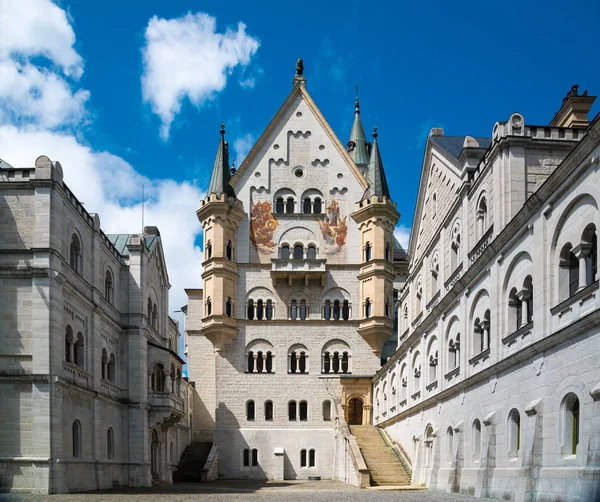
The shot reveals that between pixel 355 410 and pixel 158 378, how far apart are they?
1884 cm

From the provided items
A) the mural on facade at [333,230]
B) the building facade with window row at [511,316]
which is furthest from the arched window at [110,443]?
the mural on facade at [333,230]

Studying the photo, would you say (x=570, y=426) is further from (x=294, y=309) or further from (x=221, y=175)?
(x=221, y=175)

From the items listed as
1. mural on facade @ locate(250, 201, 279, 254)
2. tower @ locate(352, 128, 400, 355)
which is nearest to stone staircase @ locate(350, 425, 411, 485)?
tower @ locate(352, 128, 400, 355)

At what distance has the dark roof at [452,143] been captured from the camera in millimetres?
38750

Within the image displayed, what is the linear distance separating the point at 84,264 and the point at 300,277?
90.7 feet

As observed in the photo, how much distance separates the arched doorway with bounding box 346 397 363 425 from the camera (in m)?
65.3

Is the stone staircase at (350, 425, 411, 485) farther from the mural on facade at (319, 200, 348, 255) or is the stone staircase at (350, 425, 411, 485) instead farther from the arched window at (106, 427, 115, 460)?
the mural on facade at (319, 200, 348, 255)

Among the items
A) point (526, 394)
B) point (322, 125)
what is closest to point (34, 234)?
point (526, 394)

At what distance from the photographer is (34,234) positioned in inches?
1371

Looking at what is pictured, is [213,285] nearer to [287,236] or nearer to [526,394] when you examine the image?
[287,236]

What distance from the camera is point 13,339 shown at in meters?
34.2

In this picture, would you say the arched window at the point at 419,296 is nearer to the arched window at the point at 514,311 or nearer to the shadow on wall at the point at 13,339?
the arched window at the point at 514,311

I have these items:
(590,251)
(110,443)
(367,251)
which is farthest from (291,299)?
(590,251)

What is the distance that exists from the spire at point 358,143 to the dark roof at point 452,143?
1576 inches
